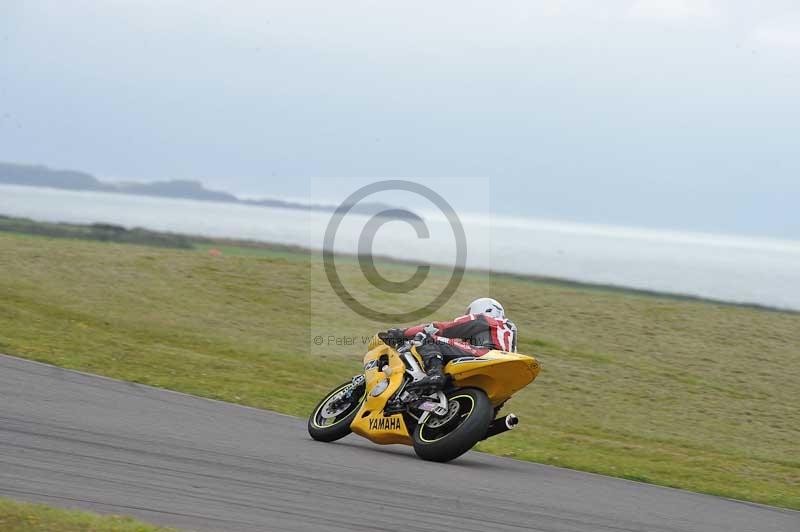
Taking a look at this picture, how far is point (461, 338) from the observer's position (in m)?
10.4

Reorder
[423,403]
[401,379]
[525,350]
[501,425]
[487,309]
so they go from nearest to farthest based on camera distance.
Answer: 1. [423,403]
2. [501,425]
3. [401,379]
4. [487,309]
5. [525,350]

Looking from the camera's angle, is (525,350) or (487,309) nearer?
(487,309)

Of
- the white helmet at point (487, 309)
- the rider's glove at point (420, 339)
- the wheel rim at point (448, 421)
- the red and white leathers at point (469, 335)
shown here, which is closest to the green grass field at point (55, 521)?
the wheel rim at point (448, 421)

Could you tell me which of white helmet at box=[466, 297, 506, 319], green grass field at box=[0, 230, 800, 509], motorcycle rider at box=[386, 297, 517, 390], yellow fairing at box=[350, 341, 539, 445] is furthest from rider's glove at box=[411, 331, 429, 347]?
green grass field at box=[0, 230, 800, 509]

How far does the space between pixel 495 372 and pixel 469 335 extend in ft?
2.21

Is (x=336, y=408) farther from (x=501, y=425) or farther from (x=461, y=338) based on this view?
(x=501, y=425)

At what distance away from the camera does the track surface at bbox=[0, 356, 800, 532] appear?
6.80m

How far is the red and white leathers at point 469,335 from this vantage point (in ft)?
33.3

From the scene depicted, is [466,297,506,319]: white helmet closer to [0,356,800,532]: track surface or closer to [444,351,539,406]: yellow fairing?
[444,351,539,406]: yellow fairing

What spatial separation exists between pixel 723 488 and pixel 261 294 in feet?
51.4

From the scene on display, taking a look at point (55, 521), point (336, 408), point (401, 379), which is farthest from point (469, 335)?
point (55, 521)

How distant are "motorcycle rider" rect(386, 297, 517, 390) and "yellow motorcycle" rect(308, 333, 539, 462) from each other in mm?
96

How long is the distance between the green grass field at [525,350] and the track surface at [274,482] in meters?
2.22

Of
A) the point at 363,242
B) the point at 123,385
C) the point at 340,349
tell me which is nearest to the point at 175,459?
the point at 123,385
